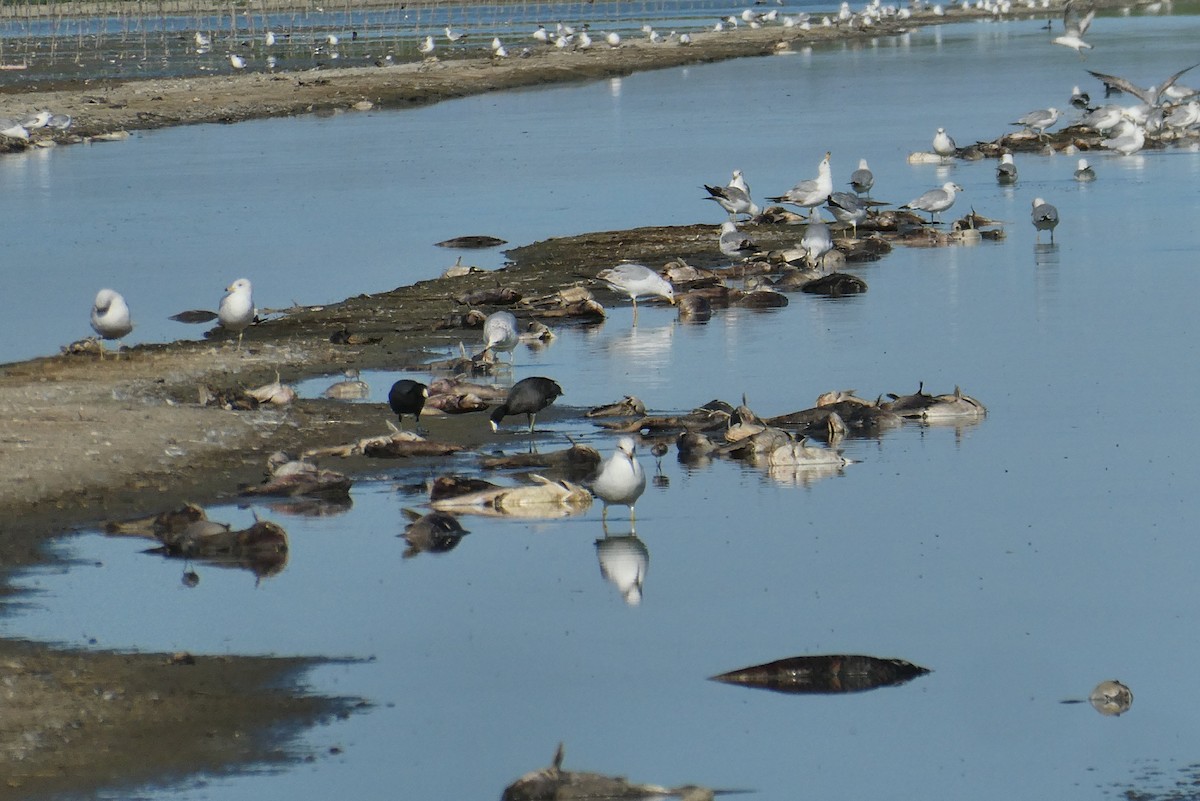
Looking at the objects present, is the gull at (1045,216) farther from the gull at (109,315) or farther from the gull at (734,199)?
the gull at (109,315)

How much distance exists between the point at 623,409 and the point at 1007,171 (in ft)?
58.7

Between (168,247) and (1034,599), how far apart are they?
19.0 meters

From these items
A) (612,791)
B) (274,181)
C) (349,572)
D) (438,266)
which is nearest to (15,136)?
(274,181)

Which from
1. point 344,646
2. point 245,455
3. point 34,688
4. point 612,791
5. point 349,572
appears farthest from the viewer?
point 245,455

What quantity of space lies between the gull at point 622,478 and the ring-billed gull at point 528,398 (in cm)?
243

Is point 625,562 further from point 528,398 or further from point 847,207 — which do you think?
point 847,207

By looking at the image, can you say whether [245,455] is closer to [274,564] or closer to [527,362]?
[274,564]

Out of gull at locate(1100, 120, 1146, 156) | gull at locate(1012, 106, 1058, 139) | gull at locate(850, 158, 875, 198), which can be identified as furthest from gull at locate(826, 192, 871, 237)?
gull at locate(1012, 106, 1058, 139)

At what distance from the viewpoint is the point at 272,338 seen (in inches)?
714

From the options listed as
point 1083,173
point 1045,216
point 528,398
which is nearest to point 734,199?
point 1045,216

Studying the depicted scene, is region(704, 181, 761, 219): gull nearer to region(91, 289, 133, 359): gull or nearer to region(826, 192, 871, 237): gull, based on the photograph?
region(826, 192, 871, 237): gull

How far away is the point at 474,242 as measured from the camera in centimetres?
2489

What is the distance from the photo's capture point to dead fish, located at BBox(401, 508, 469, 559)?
34.8ft

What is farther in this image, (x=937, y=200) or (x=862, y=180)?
(x=862, y=180)
